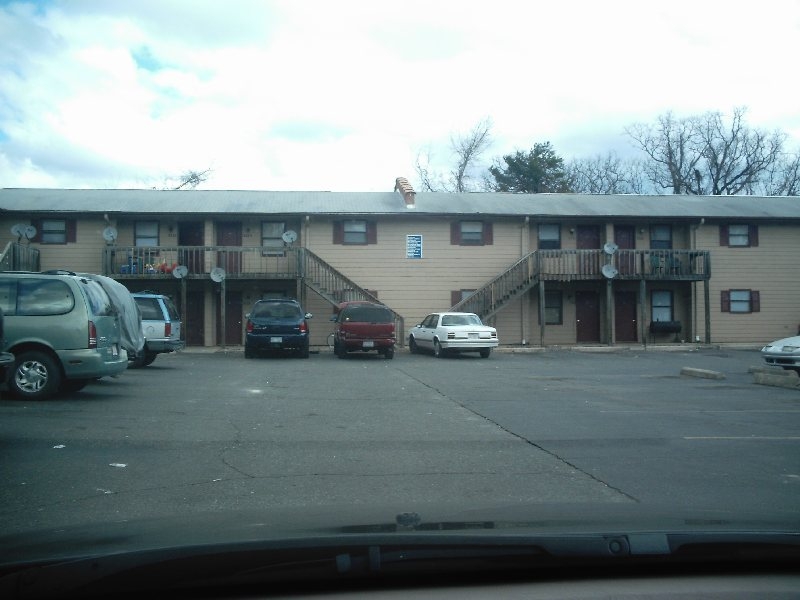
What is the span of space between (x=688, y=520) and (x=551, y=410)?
8187 millimetres

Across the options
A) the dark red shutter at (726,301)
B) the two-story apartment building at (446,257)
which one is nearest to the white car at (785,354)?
the two-story apartment building at (446,257)

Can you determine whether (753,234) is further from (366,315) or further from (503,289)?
(366,315)

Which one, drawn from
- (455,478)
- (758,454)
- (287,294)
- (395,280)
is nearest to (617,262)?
(395,280)

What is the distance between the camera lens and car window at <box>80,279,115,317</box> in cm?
1190

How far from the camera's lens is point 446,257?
1177 inches

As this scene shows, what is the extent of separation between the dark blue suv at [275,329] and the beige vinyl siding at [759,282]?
1789cm

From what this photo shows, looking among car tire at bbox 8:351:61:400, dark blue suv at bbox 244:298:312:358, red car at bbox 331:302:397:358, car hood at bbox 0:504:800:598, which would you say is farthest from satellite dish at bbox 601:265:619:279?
car hood at bbox 0:504:800:598

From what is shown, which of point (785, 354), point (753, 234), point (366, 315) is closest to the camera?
point (785, 354)

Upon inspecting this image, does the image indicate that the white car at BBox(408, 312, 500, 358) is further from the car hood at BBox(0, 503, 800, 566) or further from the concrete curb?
the car hood at BBox(0, 503, 800, 566)

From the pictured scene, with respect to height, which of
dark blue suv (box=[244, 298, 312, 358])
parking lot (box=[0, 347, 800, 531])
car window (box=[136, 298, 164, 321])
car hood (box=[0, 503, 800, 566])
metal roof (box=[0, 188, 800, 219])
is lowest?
parking lot (box=[0, 347, 800, 531])

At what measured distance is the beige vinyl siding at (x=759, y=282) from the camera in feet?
103

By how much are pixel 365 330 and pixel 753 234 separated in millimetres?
18610

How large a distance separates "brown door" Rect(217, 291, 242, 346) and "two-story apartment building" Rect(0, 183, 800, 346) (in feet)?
0.14

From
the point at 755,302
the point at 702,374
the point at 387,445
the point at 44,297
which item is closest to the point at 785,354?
the point at 702,374
